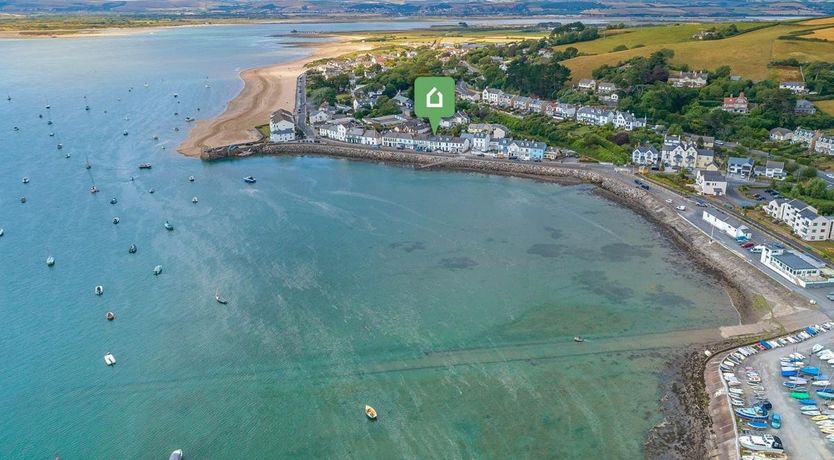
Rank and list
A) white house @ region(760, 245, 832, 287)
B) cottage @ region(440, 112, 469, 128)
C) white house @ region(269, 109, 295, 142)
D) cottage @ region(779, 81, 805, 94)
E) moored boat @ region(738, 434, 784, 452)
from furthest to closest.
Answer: cottage @ region(440, 112, 469, 128)
cottage @ region(779, 81, 805, 94)
white house @ region(269, 109, 295, 142)
white house @ region(760, 245, 832, 287)
moored boat @ region(738, 434, 784, 452)

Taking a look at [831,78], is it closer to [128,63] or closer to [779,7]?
[128,63]

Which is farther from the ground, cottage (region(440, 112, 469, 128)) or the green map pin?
the green map pin

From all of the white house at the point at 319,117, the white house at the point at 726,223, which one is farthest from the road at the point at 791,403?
the white house at the point at 319,117

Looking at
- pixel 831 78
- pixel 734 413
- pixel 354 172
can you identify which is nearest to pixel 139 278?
pixel 354 172

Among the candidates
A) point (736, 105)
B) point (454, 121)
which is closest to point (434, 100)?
point (454, 121)

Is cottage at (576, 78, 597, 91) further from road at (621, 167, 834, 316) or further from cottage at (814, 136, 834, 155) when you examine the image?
road at (621, 167, 834, 316)

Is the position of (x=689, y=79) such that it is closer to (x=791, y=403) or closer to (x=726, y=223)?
(x=726, y=223)

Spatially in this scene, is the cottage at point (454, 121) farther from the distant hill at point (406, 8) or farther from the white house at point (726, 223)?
the distant hill at point (406, 8)

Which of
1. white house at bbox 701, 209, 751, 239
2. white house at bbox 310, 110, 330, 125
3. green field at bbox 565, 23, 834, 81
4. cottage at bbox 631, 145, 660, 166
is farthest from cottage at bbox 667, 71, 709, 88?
white house at bbox 310, 110, 330, 125
